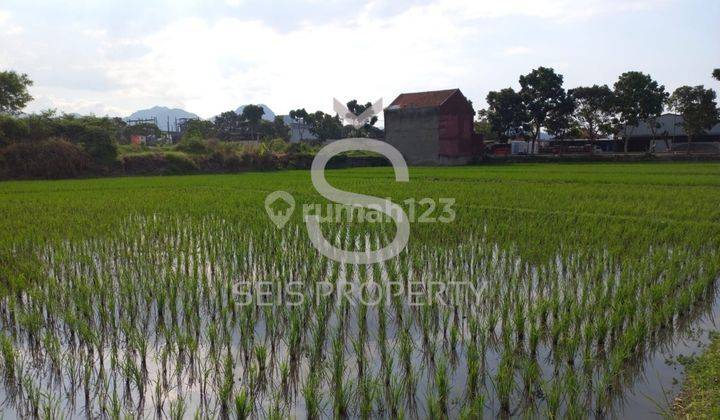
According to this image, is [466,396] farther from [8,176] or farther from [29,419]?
[8,176]

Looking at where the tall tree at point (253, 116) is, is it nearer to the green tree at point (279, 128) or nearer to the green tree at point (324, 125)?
the green tree at point (279, 128)

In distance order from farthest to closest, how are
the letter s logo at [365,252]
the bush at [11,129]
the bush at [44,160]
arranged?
the bush at [11,129], the bush at [44,160], the letter s logo at [365,252]

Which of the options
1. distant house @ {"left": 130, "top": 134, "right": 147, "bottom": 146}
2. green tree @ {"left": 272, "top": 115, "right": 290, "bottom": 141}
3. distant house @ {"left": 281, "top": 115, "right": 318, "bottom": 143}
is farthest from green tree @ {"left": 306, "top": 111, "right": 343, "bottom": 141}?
distant house @ {"left": 130, "top": 134, "right": 147, "bottom": 146}

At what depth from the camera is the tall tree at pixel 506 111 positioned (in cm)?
3678

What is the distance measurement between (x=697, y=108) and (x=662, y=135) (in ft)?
14.8

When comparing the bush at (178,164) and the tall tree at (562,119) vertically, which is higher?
the tall tree at (562,119)

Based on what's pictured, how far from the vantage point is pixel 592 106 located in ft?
116

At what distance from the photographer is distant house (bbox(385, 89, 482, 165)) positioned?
106 ft

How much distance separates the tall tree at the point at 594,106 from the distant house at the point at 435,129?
315 inches

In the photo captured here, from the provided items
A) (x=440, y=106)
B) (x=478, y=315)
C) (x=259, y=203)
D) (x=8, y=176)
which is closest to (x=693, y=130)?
(x=440, y=106)

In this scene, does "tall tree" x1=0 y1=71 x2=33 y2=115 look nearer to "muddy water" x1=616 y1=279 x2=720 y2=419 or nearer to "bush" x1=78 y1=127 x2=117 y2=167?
"bush" x1=78 y1=127 x2=117 y2=167

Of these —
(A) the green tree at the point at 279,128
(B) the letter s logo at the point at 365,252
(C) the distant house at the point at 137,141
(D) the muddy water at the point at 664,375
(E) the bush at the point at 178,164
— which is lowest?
(D) the muddy water at the point at 664,375

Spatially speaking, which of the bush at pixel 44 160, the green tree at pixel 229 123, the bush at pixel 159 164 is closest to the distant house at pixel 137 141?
the bush at pixel 159 164

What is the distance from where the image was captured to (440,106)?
32.1 meters
